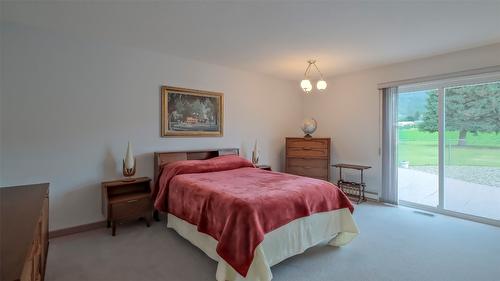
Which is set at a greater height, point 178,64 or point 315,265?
point 178,64

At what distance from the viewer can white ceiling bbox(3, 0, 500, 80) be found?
7.72 ft

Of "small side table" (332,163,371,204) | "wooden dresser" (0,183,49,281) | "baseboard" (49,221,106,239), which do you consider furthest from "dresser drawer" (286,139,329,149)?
"wooden dresser" (0,183,49,281)

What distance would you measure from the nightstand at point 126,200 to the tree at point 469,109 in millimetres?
4540

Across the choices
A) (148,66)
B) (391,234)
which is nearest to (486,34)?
(391,234)

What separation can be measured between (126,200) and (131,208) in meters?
0.13

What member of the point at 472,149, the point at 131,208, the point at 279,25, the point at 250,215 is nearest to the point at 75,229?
the point at 131,208

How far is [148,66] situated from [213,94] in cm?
113

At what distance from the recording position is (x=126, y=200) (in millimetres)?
3039

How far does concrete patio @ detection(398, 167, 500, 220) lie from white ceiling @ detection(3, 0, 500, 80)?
200cm

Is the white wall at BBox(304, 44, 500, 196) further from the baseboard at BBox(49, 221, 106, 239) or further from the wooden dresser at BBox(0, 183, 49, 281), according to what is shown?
the wooden dresser at BBox(0, 183, 49, 281)

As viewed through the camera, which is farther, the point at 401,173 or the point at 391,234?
the point at 401,173

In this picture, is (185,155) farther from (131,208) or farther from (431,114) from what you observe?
(431,114)

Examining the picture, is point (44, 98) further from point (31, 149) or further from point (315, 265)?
point (315, 265)

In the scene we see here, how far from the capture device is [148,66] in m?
3.57
